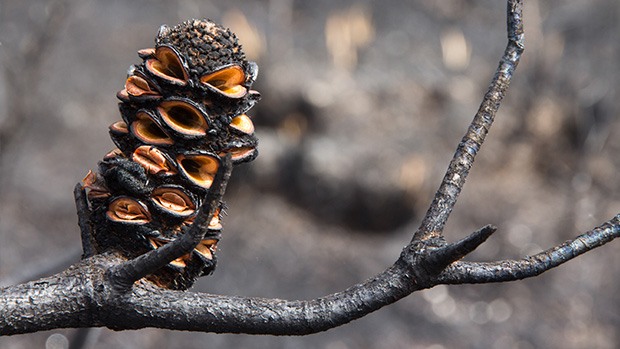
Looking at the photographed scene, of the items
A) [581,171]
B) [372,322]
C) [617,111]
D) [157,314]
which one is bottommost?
[157,314]

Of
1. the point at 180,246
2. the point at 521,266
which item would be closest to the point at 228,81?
the point at 180,246

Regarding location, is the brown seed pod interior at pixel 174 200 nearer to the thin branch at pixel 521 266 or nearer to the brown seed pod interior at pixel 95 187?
the brown seed pod interior at pixel 95 187

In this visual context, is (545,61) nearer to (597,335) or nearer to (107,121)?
(597,335)

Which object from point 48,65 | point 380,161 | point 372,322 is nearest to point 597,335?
point 372,322

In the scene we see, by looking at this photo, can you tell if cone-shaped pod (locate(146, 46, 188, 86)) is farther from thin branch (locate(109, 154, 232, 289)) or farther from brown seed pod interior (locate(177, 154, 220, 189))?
thin branch (locate(109, 154, 232, 289))

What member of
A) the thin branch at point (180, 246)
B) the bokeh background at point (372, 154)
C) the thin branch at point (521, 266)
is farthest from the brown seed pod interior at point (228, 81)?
the bokeh background at point (372, 154)
